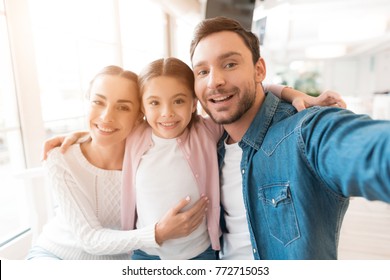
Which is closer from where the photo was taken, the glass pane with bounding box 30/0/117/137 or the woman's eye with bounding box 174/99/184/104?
the woman's eye with bounding box 174/99/184/104

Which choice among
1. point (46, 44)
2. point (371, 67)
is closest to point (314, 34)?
point (371, 67)

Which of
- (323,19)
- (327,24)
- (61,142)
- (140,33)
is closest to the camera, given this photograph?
(61,142)

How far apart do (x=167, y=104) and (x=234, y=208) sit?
0.35 m

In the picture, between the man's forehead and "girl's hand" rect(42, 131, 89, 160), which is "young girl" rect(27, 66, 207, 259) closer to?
"girl's hand" rect(42, 131, 89, 160)

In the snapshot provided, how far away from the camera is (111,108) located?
2.35 ft

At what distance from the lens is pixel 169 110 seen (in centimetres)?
72

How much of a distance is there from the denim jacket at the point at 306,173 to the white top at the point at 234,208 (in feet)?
0.17

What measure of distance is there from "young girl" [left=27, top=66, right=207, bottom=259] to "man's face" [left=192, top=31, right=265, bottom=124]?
8.3 inches

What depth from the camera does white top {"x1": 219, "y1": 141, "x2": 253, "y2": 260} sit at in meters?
0.73

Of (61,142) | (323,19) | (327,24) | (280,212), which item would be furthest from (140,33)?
(327,24)

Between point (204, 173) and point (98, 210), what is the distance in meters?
→ 0.34

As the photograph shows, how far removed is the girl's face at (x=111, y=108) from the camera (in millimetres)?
716

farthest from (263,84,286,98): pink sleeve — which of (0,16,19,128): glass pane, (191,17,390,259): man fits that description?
(0,16,19,128): glass pane

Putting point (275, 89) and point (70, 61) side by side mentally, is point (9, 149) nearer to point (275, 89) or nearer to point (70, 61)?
point (70, 61)
